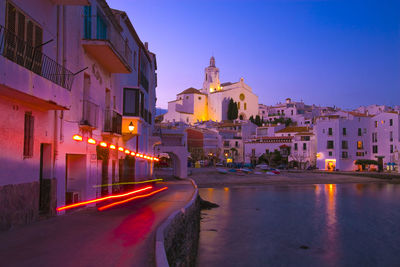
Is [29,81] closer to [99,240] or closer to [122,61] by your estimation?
[99,240]

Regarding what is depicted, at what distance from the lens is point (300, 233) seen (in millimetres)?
22312

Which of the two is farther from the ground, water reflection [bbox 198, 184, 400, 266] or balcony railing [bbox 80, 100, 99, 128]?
balcony railing [bbox 80, 100, 99, 128]

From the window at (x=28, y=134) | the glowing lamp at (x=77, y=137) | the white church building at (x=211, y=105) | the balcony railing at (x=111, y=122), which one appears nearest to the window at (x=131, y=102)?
the balcony railing at (x=111, y=122)

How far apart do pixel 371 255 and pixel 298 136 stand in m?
A: 62.2

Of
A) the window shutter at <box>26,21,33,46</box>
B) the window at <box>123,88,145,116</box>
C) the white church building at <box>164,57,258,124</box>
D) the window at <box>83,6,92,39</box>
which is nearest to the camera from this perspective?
the window shutter at <box>26,21,33,46</box>

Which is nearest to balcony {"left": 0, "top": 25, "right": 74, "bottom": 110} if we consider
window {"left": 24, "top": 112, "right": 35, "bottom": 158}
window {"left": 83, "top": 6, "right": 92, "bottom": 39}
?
window {"left": 24, "top": 112, "right": 35, "bottom": 158}

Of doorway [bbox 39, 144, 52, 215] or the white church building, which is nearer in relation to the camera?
doorway [bbox 39, 144, 52, 215]

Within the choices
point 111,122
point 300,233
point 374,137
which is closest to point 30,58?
point 111,122

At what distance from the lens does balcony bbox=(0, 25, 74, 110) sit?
823 cm

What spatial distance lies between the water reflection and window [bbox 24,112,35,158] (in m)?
8.80

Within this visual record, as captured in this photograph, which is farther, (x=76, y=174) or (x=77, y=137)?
(x=76, y=174)

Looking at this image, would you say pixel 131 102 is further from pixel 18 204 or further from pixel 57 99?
pixel 18 204

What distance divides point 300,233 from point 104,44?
15405mm

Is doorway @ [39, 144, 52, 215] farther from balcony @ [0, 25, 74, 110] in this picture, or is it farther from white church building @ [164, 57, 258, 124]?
white church building @ [164, 57, 258, 124]
